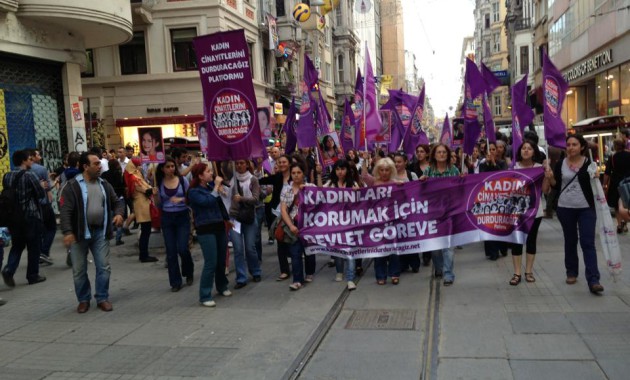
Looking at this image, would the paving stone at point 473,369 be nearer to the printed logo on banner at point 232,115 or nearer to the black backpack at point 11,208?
the printed logo on banner at point 232,115

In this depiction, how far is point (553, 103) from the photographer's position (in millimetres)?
7234

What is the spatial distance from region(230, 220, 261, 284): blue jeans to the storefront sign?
2108 cm

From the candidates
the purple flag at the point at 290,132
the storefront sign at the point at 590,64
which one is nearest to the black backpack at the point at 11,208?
the purple flag at the point at 290,132

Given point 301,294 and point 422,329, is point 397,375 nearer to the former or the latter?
point 422,329

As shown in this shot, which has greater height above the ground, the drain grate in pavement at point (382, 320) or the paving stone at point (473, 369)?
the paving stone at point (473, 369)

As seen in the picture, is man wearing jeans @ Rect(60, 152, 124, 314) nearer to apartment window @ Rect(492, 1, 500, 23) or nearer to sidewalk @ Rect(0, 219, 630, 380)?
sidewalk @ Rect(0, 219, 630, 380)

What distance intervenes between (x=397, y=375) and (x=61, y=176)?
9.12m

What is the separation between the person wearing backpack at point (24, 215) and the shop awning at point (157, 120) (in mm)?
16955

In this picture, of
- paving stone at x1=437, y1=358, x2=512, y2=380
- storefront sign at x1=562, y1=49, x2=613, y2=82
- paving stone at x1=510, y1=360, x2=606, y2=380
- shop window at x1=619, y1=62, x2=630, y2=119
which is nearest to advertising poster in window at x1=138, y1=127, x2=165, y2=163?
paving stone at x1=437, y1=358, x2=512, y2=380

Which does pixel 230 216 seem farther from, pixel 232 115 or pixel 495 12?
pixel 495 12

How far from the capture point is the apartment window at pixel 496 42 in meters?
81.6

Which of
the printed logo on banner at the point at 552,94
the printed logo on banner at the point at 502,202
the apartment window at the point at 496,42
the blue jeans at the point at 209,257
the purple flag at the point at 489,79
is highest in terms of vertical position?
the apartment window at the point at 496,42

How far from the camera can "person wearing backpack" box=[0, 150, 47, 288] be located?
770 centimetres

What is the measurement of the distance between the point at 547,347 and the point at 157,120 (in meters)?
22.8
